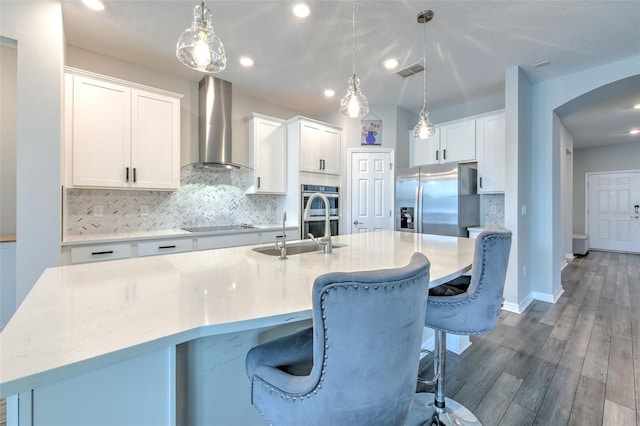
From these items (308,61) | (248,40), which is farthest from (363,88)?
(248,40)

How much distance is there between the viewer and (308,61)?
310 cm

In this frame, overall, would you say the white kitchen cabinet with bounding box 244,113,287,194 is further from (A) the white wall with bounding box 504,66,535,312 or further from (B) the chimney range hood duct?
(A) the white wall with bounding box 504,66,535,312

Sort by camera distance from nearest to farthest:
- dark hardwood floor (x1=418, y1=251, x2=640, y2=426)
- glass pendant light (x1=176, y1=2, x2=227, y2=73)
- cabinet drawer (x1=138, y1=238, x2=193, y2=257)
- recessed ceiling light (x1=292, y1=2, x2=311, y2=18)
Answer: glass pendant light (x1=176, y1=2, x2=227, y2=73) < dark hardwood floor (x1=418, y1=251, x2=640, y2=426) < recessed ceiling light (x1=292, y1=2, x2=311, y2=18) < cabinet drawer (x1=138, y1=238, x2=193, y2=257)

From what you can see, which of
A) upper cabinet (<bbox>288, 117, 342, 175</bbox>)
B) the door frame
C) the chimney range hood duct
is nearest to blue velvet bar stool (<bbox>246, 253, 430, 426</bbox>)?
the chimney range hood duct

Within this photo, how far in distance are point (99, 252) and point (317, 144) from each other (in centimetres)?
296

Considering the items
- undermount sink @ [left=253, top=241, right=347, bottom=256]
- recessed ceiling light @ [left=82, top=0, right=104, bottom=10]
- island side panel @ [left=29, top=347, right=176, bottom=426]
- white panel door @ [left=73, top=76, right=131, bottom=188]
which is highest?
recessed ceiling light @ [left=82, top=0, right=104, bottom=10]

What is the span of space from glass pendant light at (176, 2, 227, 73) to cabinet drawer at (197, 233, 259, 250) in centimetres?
203

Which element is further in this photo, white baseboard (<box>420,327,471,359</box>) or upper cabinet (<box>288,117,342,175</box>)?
upper cabinet (<box>288,117,342,175</box>)

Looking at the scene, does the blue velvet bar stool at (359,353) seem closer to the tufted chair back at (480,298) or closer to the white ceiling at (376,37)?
the tufted chair back at (480,298)

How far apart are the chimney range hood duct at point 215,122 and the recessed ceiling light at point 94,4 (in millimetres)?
1296

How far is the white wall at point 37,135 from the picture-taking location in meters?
2.08

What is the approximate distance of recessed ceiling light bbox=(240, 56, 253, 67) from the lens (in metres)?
3.03

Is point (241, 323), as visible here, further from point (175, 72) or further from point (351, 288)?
point (175, 72)

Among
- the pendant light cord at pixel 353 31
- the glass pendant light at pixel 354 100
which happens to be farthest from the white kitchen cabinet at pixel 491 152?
the glass pendant light at pixel 354 100
